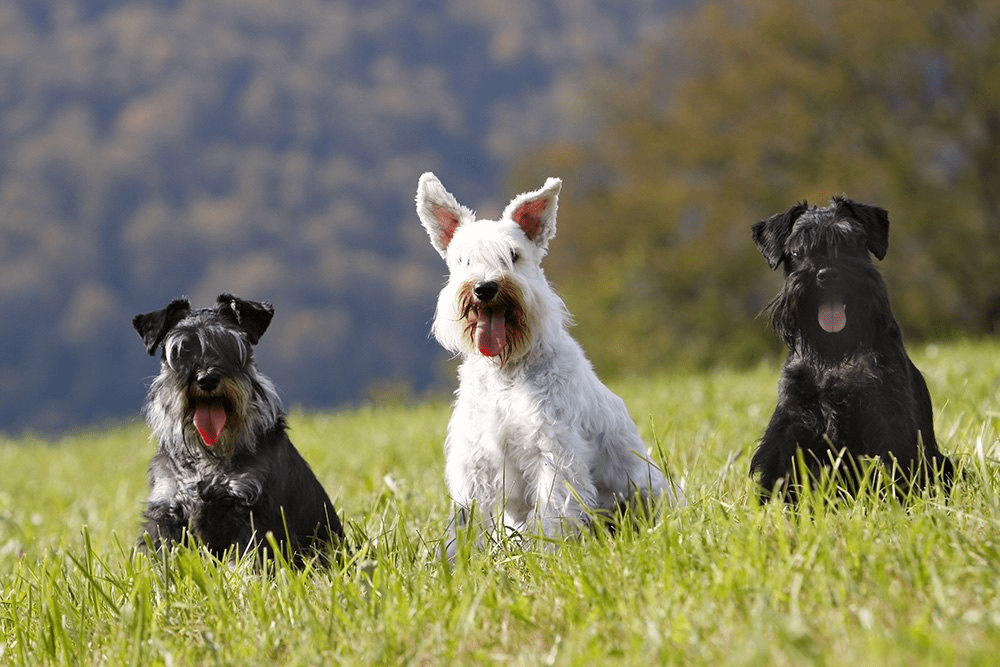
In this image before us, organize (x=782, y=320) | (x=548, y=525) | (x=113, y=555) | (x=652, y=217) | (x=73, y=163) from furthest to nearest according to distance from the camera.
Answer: (x=73, y=163)
(x=652, y=217)
(x=113, y=555)
(x=548, y=525)
(x=782, y=320)

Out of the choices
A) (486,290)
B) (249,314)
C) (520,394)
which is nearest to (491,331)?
(486,290)

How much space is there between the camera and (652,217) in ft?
116

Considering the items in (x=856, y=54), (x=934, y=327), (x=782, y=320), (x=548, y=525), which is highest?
(x=856, y=54)

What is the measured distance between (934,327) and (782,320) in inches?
1031

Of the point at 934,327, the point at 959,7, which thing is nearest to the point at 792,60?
the point at 959,7

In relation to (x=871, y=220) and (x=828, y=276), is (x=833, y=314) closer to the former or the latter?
(x=828, y=276)

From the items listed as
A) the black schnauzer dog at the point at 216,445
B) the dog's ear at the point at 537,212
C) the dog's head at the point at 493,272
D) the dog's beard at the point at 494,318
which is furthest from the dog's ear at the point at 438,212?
the black schnauzer dog at the point at 216,445

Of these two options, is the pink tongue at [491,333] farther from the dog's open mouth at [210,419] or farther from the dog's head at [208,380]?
the dog's open mouth at [210,419]

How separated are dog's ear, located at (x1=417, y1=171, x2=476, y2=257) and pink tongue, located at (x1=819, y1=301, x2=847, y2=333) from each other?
192cm

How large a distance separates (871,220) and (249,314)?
322cm

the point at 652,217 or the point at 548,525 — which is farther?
the point at 652,217

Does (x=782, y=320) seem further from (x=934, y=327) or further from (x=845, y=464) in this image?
(x=934, y=327)

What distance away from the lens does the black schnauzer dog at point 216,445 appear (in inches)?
195

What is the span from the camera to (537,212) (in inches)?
A: 209
